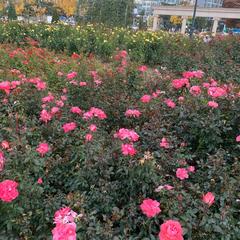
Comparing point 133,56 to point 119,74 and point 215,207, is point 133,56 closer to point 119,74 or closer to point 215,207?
point 119,74

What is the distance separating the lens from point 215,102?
9.66ft

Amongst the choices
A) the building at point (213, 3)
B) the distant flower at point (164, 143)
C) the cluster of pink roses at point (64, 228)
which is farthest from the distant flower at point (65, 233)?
the building at point (213, 3)

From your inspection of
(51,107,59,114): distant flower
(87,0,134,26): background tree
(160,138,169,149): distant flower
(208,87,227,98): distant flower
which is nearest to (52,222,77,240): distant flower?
(160,138,169,149): distant flower

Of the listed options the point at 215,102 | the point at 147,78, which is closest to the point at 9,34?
the point at 147,78

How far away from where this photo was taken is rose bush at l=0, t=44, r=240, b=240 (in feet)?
6.25

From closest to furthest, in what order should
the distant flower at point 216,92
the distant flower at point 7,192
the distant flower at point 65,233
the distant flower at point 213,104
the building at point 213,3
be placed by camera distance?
1. the distant flower at point 65,233
2. the distant flower at point 7,192
3. the distant flower at point 213,104
4. the distant flower at point 216,92
5. the building at point 213,3

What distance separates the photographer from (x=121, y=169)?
2.21m

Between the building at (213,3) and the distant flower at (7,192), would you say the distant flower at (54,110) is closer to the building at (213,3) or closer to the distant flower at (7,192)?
the distant flower at (7,192)

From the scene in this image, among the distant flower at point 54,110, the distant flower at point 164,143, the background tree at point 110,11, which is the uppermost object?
the distant flower at point 164,143

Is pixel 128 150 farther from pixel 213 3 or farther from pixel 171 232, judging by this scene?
pixel 213 3

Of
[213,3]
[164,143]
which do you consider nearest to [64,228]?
[164,143]

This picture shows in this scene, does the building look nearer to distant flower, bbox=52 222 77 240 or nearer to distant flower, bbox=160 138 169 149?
distant flower, bbox=160 138 169 149

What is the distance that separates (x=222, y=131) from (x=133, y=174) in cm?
109

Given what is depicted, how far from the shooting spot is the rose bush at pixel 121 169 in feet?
6.25
